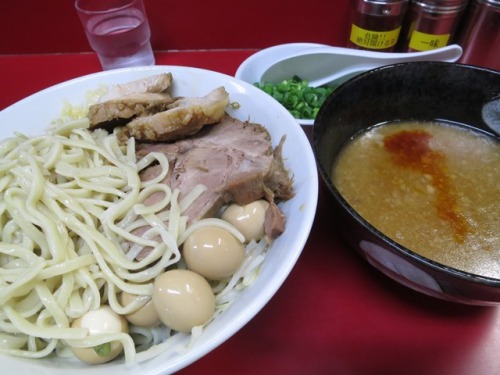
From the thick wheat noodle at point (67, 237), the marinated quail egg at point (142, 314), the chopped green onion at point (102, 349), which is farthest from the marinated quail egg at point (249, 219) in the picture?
the chopped green onion at point (102, 349)

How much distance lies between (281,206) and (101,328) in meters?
0.53

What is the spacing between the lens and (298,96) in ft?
5.51

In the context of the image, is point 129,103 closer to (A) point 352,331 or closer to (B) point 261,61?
(B) point 261,61

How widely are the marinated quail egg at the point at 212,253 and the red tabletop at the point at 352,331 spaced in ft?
0.92

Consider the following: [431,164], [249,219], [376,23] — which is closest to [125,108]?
[249,219]

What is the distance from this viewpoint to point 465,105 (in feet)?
4.69

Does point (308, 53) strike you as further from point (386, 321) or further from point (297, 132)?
point (386, 321)

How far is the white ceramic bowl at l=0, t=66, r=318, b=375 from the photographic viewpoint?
752mm

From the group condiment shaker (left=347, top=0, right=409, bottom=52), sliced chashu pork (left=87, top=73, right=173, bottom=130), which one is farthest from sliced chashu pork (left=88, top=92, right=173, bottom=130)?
condiment shaker (left=347, top=0, right=409, bottom=52)

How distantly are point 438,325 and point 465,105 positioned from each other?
83cm

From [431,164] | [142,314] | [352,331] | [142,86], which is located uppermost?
[142,86]

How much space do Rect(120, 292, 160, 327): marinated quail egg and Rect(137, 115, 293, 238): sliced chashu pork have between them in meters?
0.22

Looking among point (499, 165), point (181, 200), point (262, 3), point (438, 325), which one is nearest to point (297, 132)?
point (181, 200)

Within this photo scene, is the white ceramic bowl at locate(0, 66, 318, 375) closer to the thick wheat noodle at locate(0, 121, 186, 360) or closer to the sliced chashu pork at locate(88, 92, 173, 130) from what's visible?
the thick wheat noodle at locate(0, 121, 186, 360)
